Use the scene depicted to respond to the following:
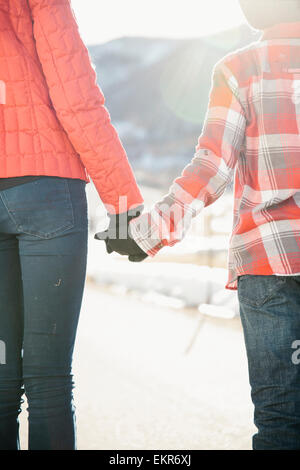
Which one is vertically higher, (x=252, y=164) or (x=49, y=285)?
(x=252, y=164)

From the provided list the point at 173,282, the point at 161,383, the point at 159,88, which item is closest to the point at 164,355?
the point at 161,383

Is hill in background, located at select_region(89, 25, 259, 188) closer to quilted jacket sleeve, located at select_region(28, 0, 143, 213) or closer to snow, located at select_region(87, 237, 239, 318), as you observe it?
snow, located at select_region(87, 237, 239, 318)

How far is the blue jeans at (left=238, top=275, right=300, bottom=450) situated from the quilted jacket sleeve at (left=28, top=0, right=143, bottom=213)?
20.7 inches

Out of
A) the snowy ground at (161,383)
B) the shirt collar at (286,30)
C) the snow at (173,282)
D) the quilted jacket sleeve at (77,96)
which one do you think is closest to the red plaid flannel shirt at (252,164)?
the shirt collar at (286,30)

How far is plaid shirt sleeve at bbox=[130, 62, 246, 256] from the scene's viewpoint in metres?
1.78

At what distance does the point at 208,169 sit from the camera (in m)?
1.79

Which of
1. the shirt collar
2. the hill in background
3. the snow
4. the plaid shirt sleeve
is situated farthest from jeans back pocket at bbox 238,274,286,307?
the hill in background

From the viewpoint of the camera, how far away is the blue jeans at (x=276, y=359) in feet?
5.41

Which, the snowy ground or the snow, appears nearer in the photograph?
the snowy ground

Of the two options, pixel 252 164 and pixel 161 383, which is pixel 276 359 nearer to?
pixel 252 164

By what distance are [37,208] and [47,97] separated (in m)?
0.32

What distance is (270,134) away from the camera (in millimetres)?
1743

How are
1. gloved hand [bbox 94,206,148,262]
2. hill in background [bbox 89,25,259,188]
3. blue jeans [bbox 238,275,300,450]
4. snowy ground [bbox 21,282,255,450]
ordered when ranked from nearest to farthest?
blue jeans [bbox 238,275,300,450], gloved hand [bbox 94,206,148,262], snowy ground [bbox 21,282,255,450], hill in background [bbox 89,25,259,188]

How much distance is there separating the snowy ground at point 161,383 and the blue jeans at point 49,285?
1.50 metres
